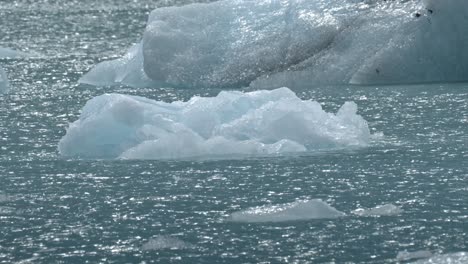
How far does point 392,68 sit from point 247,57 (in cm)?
155

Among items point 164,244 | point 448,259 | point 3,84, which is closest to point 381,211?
point 448,259

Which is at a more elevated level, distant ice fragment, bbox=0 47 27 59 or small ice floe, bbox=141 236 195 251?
distant ice fragment, bbox=0 47 27 59

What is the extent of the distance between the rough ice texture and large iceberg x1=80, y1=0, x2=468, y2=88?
16.4 ft

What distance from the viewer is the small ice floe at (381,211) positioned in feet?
21.9

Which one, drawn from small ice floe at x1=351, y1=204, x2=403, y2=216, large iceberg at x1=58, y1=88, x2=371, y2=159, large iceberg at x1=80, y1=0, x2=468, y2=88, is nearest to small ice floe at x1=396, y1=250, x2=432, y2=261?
small ice floe at x1=351, y1=204, x2=403, y2=216

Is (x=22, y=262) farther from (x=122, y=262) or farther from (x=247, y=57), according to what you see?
(x=247, y=57)

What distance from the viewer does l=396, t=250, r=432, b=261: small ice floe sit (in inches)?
226

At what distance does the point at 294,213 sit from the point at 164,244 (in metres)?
0.92

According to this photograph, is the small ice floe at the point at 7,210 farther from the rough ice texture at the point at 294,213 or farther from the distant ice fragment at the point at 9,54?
the distant ice fragment at the point at 9,54

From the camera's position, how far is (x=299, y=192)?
722 centimetres

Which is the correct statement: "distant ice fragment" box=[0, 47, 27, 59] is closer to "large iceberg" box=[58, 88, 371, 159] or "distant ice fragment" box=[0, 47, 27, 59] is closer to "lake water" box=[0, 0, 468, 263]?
"lake water" box=[0, 0, 468, 263]

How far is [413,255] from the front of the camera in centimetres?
579

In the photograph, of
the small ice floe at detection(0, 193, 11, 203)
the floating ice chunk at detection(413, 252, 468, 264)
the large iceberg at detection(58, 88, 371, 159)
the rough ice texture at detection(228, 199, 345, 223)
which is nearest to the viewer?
the floating ice chunk at detection(413, 252, 468, 264)

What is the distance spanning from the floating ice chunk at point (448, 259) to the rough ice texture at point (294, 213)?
1050 mm
